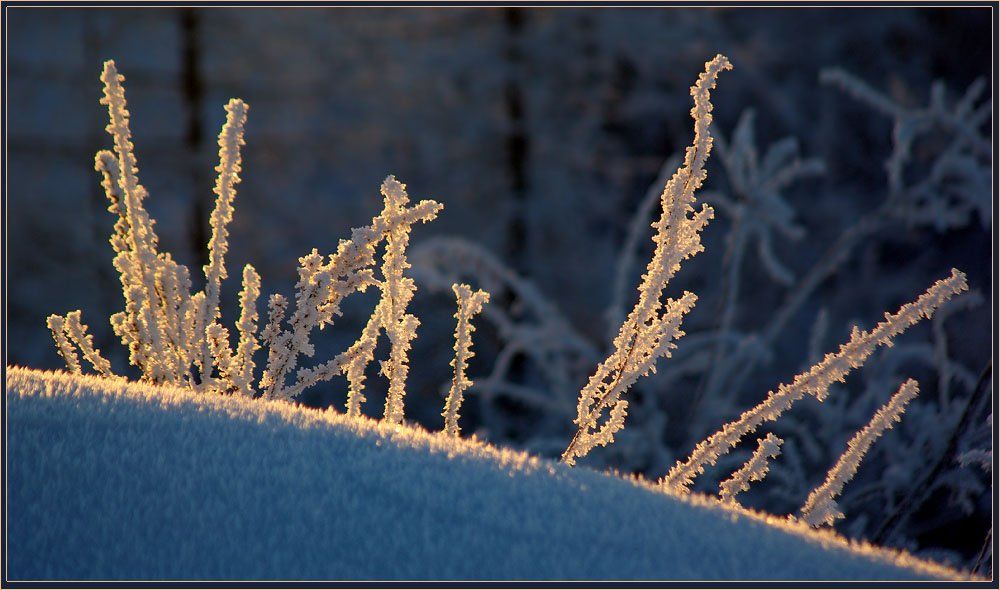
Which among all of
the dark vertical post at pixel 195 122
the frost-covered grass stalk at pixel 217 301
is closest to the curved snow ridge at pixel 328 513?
the frost-covered grass stalk at pixel 217 301

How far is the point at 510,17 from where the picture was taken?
2512 mm

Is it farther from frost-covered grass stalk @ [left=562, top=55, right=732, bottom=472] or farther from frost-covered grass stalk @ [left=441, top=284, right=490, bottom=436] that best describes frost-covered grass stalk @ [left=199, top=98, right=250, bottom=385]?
frost-covered grass stalk @ [left=562, top=55, right=732, bottom=472]

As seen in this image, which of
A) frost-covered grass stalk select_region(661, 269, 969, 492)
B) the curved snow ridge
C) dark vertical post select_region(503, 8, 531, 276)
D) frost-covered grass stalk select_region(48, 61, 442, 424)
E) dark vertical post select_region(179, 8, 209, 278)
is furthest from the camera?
dark vertical post select_region(503, 8, 531, 276)

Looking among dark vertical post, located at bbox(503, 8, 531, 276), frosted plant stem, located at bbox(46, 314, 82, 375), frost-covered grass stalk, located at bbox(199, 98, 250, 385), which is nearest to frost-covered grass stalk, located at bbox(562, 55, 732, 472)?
frost-covered grass stalk, located at bbox(199, 98, 250, 385)

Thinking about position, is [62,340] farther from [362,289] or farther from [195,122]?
[195,122]

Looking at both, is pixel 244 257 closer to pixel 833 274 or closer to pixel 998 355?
pixel 833 274

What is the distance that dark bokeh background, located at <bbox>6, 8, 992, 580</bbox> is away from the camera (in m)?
2.43

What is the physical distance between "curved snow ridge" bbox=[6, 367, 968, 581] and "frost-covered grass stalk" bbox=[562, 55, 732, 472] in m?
0.13

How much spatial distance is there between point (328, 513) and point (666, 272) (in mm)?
360

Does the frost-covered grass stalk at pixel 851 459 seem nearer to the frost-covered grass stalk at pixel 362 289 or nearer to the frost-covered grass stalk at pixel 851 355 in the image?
the frost-covered grass stalk at pixel 851 355

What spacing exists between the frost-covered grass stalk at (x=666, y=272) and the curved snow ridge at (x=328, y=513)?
0.13 metres

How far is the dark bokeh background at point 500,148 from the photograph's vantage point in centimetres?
243

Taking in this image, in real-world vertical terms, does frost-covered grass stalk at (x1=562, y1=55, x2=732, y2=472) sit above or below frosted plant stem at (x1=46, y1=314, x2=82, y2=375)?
above

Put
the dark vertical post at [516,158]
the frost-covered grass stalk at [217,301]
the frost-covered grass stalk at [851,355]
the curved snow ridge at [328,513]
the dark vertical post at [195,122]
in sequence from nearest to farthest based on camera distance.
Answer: the curved snow ridge at [328,513] < the frost-covered grass stalk at [851,355] < the frost-covered grass stalk at [217,301] < the dark vertical post at [195,122] < the dark vertical post at [516,158]
